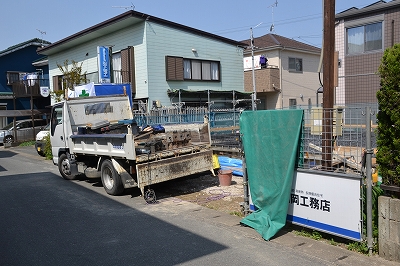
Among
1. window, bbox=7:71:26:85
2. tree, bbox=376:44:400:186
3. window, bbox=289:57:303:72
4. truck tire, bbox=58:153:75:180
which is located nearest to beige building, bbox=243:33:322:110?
window, bbox=289:57:303:72

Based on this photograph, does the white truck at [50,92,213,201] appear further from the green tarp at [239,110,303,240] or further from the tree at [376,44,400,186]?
the tree at [376,44,400,186]

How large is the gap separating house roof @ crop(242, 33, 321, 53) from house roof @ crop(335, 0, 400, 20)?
8679 millimetres

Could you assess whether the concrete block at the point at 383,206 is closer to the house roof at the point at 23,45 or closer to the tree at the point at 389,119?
the tree at the point at 389,119

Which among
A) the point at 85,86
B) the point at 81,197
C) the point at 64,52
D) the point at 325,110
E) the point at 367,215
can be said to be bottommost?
the point at 81,197

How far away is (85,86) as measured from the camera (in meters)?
13.7

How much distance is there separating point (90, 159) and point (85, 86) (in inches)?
161

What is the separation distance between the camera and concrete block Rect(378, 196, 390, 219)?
476cm

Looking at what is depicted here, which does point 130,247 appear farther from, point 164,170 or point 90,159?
point 90,159

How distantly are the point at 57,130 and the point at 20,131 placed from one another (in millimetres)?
17696

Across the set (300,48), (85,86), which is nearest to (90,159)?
(85,86)

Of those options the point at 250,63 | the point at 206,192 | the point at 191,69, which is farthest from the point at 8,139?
the point at 206,192

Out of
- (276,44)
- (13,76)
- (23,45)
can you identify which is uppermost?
(23,45)

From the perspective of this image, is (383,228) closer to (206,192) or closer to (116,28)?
(206,192)

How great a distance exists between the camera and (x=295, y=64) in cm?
2930
